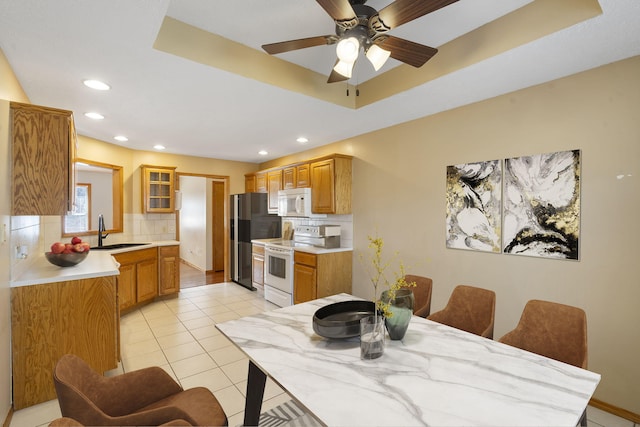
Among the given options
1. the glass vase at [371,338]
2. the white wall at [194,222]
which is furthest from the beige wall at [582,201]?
the white wall at [194,222]

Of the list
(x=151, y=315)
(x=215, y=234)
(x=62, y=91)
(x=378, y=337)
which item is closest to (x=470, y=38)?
(x=378, y=337)

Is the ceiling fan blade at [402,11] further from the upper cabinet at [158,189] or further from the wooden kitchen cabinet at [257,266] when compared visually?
the upper cabinet at [158,189]

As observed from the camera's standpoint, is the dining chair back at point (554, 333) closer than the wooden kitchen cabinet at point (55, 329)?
Yes

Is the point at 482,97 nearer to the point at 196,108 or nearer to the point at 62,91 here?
the point at 196,108

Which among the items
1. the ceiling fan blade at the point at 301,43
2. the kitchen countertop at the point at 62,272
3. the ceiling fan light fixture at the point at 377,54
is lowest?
the kitchen countertop at the point at 62,272

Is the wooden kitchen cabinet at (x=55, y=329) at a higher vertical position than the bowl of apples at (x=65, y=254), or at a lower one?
→ lower

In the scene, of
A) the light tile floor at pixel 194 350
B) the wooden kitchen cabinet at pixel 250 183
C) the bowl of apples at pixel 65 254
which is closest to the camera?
the light tile floor at pixel 194 350

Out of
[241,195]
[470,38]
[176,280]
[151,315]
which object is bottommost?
[151,315]

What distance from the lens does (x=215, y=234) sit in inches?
275

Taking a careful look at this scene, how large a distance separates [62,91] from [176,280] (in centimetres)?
302

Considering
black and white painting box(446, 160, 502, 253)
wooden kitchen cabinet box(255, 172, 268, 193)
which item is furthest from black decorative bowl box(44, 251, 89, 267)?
black and white painting box(446, 160, 502, 253)

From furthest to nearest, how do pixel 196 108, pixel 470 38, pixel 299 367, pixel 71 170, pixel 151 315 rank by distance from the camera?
pixel 151 315
pixel 196 108
pixel 71 170
pixel 470 38
pixel 299 367

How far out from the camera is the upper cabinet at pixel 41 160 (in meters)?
2.11

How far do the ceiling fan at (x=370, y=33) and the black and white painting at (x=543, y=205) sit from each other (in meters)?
1.37
